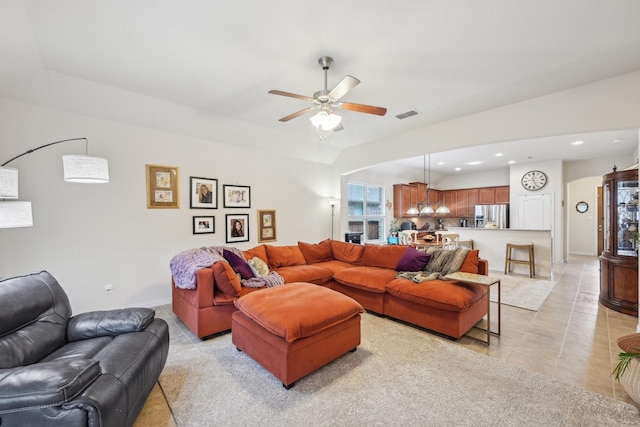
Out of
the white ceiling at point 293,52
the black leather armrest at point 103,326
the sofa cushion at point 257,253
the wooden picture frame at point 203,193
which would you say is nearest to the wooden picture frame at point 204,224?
the wooden picture frame at point 203,193

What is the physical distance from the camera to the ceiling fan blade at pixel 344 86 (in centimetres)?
217

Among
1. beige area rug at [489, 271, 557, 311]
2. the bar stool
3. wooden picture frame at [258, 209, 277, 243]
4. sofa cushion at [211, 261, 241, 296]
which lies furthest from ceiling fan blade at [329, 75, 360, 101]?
the bar stool

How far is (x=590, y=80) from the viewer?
301 cm

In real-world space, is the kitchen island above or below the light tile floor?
above

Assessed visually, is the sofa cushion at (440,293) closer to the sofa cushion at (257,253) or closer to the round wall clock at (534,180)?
the sofa cushion at (257,253)

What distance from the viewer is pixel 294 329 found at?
2.08 metres

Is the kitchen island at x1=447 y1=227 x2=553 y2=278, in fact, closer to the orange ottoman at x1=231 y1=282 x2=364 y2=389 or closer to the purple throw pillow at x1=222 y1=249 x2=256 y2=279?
the orange ottoman at x1=231 y1=282 x2=364 y2=389

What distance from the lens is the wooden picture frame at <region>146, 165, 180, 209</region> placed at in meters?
3.96

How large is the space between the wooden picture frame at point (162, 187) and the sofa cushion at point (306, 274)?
199cm

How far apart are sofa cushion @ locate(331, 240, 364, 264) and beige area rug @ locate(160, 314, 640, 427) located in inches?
81.9

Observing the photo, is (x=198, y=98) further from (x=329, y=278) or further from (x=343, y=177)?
(x=343, y=177)

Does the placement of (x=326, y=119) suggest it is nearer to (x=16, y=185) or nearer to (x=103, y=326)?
(x=103, y=326)

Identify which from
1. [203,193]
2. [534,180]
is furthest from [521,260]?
[203,193]

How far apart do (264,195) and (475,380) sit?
14.1 feet
